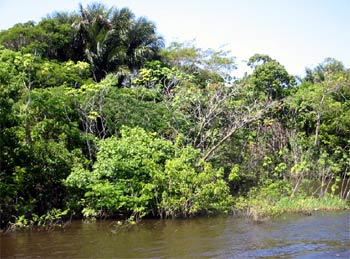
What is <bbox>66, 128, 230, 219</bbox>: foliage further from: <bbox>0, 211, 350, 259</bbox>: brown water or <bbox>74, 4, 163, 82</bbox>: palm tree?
<bbox>74, 4, 163, 82</bbox>: palm tree

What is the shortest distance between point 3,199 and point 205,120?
23.9 ft

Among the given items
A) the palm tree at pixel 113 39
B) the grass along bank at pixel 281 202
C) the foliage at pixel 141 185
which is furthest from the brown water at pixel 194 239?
the palm tree at pixel 113 39

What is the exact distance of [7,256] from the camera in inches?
384

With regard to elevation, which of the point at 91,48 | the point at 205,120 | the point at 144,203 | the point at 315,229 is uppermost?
the point at 91,48

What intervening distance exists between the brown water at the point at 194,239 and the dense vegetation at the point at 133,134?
0.83 meters

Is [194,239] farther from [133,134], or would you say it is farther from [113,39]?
[113,39]

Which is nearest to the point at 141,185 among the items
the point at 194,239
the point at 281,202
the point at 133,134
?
the point at 133,134

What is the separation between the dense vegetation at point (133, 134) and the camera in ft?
43.4

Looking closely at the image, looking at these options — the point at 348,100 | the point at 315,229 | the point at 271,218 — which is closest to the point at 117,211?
the point at 271,218

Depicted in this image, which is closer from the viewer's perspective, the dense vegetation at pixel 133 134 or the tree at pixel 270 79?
the dense vegetation at pixel 133 134

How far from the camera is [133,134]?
1409 cm

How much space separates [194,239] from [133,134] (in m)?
4.32

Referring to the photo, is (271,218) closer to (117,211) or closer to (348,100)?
(117,211)

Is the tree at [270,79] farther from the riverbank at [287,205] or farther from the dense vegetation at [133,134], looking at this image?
the riverbank at [287,205]
